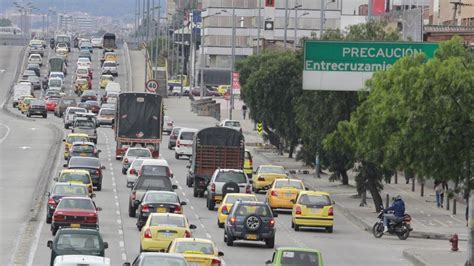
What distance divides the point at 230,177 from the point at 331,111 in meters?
8.29

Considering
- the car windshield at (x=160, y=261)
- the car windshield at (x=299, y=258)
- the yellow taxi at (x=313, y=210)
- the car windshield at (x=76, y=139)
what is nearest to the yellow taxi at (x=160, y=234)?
the car windshield at (x=299, y=258)

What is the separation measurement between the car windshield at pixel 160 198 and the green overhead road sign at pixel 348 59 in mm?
8234

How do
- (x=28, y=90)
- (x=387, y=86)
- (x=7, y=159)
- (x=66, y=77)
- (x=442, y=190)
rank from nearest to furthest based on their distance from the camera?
(x=387, y=86) < (x=442, y=190) < (x=7, y=159) < (x=28, y=90) < (x=66, y=77)

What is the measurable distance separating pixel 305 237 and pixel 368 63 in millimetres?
7574

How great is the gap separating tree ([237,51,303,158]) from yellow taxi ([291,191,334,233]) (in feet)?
106

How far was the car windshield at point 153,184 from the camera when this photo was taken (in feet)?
175

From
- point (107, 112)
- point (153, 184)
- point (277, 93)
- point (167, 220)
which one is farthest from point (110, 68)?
point (167, 220)

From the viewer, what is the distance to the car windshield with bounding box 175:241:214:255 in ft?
112

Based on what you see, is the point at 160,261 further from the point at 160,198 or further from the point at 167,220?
the point at 160,198

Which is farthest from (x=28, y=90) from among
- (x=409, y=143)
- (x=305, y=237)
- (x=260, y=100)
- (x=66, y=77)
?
(x=409, y=143)

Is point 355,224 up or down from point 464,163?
down

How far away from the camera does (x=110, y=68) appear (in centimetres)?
16125

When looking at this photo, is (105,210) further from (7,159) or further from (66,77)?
(66,77)

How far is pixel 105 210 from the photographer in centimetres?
5606
